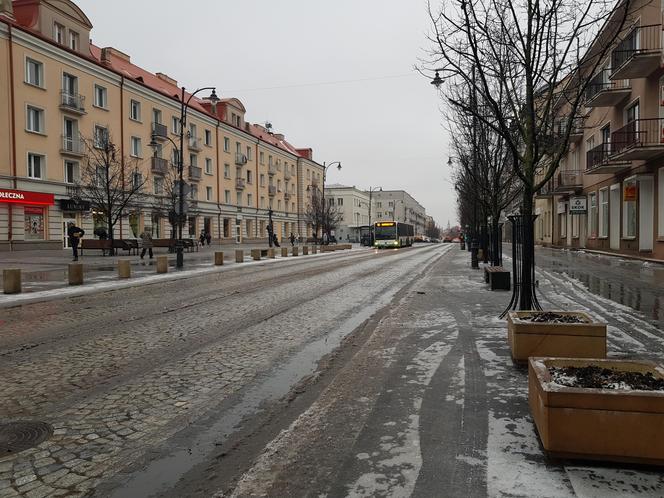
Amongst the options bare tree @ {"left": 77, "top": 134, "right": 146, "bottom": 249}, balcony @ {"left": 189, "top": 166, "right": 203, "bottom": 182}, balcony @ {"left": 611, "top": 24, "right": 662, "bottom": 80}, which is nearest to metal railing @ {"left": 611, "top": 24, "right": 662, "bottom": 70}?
balcony @ {"left": 611, "top": 24, "right": 662, "bottom": 80}

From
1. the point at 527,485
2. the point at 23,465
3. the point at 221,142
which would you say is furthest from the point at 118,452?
the point at 221,142

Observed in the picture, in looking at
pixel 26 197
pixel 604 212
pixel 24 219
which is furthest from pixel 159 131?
pixel 604 212

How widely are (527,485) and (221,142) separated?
2241 inches

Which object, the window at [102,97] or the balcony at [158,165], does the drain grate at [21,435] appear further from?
the balcony at [158,165]

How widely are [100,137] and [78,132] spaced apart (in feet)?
9.67

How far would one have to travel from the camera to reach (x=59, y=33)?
35906 millimetres

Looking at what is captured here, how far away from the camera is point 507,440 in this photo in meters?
3.39

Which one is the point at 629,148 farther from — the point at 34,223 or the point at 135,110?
the point at 135,110

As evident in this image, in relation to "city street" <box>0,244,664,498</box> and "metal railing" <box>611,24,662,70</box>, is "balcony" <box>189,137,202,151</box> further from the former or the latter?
"city street" <box>0,244,664,498</box>

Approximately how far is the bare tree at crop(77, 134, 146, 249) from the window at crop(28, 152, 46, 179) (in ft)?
7.80

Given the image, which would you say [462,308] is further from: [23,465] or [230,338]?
[23,465]

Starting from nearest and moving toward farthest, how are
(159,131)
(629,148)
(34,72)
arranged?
1. (629,148)
2. (34,72)
3. (159,131)

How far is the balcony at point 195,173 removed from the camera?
50.0 m

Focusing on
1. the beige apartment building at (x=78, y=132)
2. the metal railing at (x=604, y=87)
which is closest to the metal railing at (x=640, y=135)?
the metal railing at (x=604, y=87)
